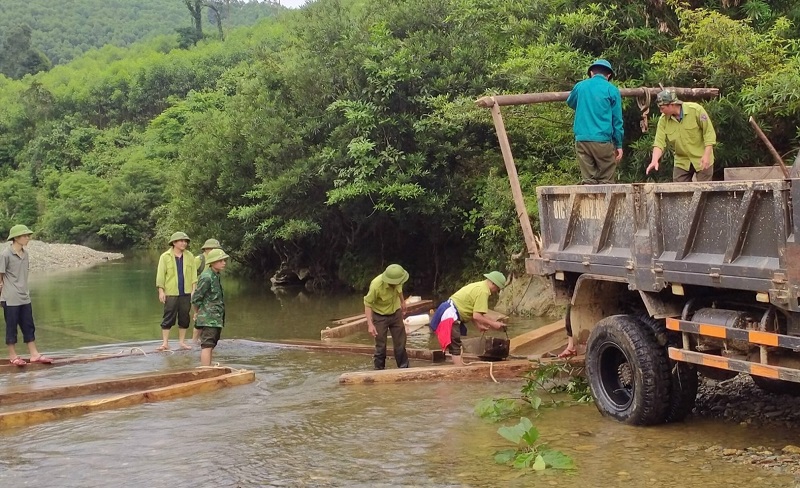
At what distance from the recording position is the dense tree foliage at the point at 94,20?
5738 inches

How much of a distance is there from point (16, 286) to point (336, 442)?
252 inches

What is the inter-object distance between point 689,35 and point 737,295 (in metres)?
8.16

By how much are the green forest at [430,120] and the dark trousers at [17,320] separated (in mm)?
9124

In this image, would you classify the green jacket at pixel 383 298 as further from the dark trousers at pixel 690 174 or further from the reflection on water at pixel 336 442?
the dark trousers at pixel 690 174

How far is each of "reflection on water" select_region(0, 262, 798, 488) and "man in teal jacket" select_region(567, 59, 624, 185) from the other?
96.9 inches

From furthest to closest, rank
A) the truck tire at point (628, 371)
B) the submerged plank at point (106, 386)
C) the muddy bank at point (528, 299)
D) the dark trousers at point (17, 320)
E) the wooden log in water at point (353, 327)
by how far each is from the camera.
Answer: the muddy bank at point (528, 299) < the wooden log in water at point (353, 327) < the dark trousers at point (17, 320) < the submerged plank at point (106, 386) < the truck tire at point (628, 371)

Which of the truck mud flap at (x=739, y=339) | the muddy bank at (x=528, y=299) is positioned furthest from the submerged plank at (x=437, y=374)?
the muddy bank at (x=528, y=299)

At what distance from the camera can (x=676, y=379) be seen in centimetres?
722

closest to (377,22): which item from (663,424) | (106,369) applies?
(106,369)

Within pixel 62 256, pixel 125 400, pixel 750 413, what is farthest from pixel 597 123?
pixel 62 256

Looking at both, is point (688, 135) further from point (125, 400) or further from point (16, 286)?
point (16, 286)

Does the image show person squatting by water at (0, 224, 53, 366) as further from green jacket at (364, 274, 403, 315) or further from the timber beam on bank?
the timber beam on bank

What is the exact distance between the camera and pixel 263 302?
81.9 feet

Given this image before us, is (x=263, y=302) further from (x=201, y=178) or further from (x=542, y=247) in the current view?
(x=542, y=247)
